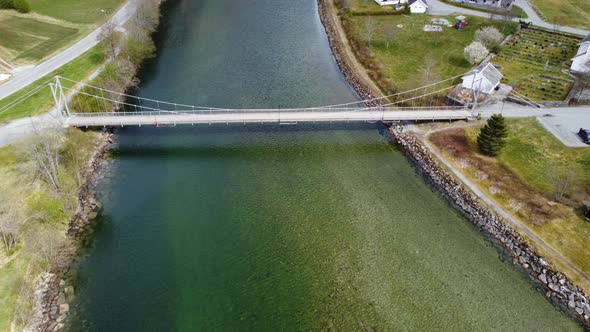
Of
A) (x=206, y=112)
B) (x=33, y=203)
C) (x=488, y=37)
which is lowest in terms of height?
(x=33, y=203)

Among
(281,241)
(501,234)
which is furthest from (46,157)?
(501,234)

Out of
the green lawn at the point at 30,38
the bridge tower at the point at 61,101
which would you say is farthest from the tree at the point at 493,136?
the green lawn at the point at 30,38

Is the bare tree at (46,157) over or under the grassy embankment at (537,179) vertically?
over

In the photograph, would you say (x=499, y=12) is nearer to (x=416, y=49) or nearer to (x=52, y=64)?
(x=416, y=49)

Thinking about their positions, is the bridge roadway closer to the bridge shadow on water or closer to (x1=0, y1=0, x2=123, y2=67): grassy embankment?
the bridge shadow on water

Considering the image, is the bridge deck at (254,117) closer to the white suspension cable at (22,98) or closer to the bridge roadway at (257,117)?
the bridge roadway at (257,117)

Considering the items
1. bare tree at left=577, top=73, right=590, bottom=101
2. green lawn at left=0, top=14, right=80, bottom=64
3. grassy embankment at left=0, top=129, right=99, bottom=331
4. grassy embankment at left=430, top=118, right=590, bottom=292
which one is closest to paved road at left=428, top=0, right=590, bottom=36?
bare tree at left=577, top=73, right=590, bottom=101
